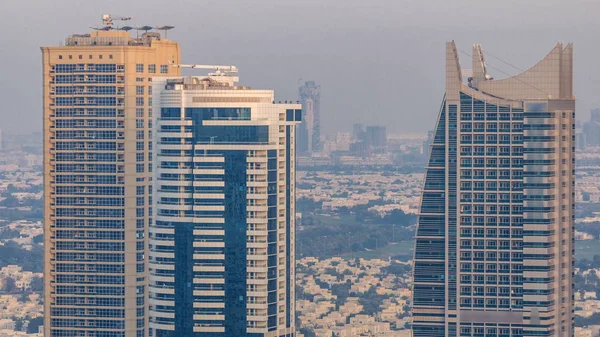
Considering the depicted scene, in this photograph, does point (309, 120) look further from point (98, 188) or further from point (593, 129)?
point (98, 188)

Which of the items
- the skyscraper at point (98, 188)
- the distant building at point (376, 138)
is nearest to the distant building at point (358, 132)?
the distant building at point (376, 138)

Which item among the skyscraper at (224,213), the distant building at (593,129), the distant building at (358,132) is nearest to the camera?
the skyscraper at (224,213)

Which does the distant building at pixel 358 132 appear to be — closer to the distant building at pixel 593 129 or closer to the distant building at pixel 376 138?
the distant building at pixel 376 138

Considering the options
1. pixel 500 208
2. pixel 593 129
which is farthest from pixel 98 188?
pixel 593 129

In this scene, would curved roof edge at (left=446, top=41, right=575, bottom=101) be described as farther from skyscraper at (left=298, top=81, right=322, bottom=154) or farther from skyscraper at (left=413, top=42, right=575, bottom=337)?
skyscraper at (left=298, top=81, right=322, bottom=154)

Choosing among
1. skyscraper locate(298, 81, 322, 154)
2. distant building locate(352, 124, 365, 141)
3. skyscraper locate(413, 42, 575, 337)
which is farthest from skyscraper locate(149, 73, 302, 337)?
distant building locate(352, 124, 365, 141)

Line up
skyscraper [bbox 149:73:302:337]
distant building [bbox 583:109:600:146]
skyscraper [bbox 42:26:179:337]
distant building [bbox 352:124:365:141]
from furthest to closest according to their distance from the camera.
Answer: distant building [bbox 352:124:365:141], distant building [bbox 583:109:600:146], skyscraper [bbox 42:26:179:337], skyscraper [bbox 149:73:302:337]
